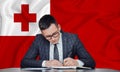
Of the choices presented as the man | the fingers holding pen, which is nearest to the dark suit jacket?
the man

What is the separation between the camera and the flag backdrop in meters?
3.02

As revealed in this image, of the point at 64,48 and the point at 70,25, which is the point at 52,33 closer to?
the point at 64,48

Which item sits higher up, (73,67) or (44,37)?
(44,37)

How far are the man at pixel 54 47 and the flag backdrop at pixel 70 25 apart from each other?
0.64m

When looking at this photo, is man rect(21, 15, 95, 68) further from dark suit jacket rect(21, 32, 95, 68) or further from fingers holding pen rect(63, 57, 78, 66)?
fingers holding pen rect(63, 57, 78, 66)

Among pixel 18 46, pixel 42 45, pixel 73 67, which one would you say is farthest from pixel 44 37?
pixel 18 46

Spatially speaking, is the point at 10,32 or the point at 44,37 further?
the point at 10,32

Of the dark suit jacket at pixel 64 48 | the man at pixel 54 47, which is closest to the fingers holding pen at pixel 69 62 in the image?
the man at pixel 54 47

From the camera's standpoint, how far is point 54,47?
234 centimetres

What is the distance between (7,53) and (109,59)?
0.90 meters

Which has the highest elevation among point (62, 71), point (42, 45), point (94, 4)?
point (94, 4)

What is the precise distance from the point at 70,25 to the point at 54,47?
2.41 feet

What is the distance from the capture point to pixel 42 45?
2363 mm

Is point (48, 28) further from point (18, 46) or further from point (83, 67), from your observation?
point (18, 46)
